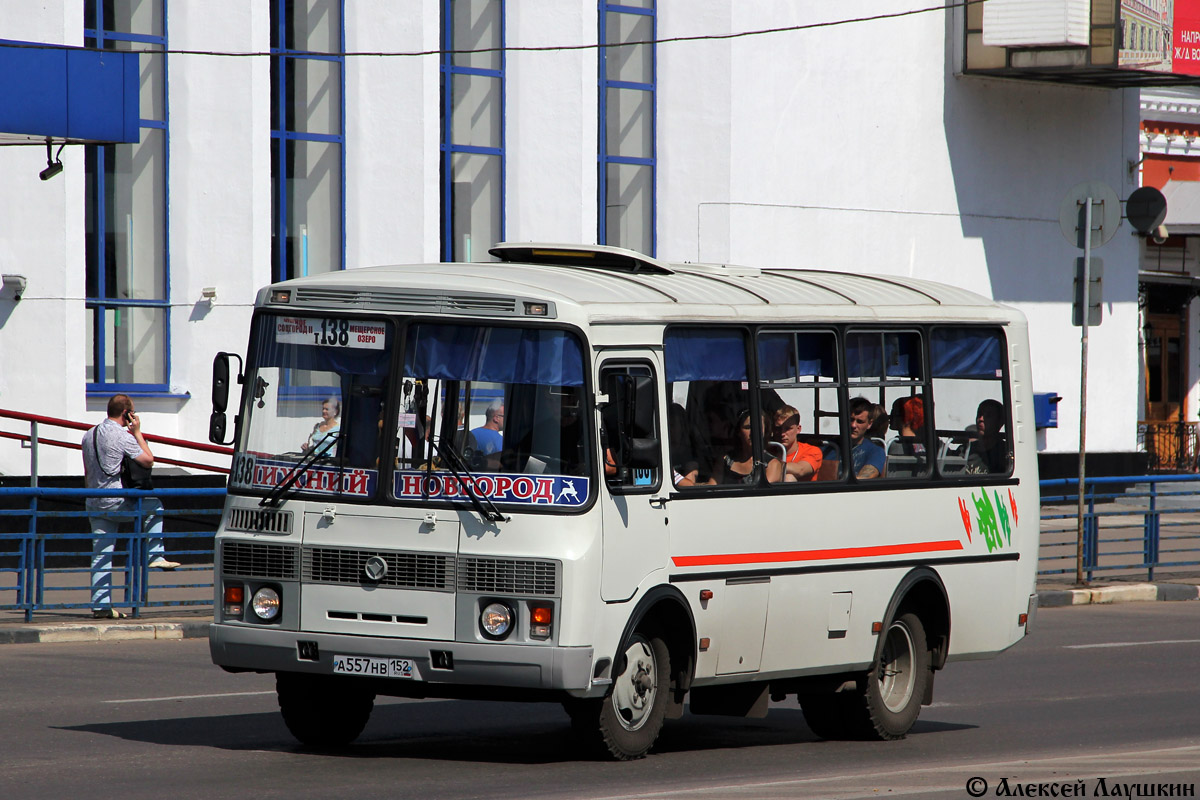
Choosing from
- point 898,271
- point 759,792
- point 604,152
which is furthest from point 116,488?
point 898,271

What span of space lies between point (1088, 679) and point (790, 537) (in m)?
4.58

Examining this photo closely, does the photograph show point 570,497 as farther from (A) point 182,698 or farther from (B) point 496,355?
(A) point 182,698

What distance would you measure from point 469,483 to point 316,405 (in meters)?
1.08

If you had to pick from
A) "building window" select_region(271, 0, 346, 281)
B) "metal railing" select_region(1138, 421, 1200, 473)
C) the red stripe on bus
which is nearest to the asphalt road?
the red stripe on bus

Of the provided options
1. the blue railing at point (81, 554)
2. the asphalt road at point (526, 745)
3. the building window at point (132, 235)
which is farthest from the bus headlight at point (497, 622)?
the building window at point (132, 235)

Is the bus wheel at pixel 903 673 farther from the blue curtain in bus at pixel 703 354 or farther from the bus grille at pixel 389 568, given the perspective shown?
the bus grille at pixel 389 568

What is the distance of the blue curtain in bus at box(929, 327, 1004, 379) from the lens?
37.8ft

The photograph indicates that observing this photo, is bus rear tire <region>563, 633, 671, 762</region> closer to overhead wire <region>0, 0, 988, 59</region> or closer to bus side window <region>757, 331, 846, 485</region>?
bus side window <region>757, 331, 846, 485</region>

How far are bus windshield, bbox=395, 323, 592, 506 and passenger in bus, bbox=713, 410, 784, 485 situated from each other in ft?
3.72

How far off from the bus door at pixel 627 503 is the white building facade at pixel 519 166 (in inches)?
531

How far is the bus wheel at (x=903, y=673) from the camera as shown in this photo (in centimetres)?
1112

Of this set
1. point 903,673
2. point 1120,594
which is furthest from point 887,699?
point 1120,594

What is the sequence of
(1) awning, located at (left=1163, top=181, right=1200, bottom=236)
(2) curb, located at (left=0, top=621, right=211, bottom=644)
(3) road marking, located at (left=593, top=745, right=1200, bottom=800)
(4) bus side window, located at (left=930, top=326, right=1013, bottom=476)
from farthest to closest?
(1) awning, located at (left=1163, top=181, right=1200, bottom=236) < (2) curb, located at (left=0, top=621, right=211, bottom=644) < (4) bus side window, located at (left=930, top=326, right=1013, bottom=476) < (3) road marking, located at (left=593, top=745, right=1200, bottom=800)

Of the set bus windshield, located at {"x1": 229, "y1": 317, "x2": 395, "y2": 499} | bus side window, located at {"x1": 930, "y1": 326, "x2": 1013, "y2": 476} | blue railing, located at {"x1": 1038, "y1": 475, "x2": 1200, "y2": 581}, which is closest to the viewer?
bus windshield, located at {"x1": 229, "y1": 317, "x2": 395, "y2": 499}
